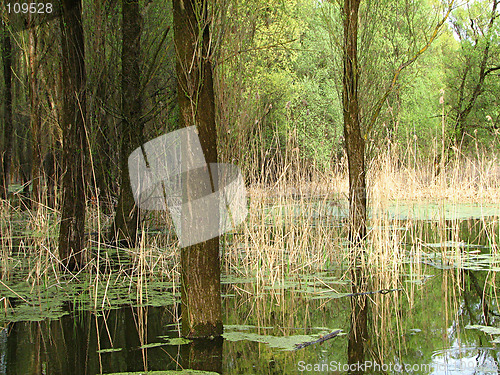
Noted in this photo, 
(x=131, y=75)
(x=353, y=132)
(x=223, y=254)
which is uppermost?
(x=131, y=75)

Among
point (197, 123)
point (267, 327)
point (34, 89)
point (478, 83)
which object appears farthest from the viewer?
point (478, 83)

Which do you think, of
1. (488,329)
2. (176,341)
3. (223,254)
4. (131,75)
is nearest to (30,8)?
(131,75)

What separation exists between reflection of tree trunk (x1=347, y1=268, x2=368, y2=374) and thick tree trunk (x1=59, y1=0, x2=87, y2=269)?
251 centimetres

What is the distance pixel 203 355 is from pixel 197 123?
3.93ft

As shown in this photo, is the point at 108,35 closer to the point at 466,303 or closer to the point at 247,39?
the point at 247,39

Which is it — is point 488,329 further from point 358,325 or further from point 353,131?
point 353,131

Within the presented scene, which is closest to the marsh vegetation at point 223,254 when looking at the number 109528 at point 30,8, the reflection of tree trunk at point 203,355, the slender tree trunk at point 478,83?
the reflection of tree trunk at point 203,355

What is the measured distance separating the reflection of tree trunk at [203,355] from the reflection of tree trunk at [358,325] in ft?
2.16

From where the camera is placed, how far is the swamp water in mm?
2676

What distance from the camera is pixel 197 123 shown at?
9.51 ft

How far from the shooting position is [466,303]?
151 inches

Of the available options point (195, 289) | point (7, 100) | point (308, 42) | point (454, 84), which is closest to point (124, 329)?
point (195, 289)

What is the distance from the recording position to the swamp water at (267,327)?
2.68 meters

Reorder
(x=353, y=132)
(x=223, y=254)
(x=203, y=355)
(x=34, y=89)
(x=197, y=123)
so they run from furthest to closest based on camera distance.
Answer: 1. (x=34, y=89)
2. (x=353, y=132)
3. (x=223, y=254)
4. (x=197, y=123)
5. (x=203, y=355)
